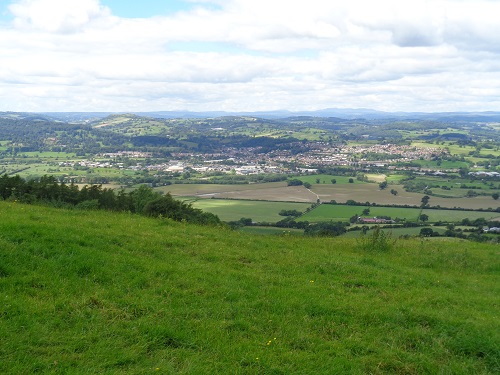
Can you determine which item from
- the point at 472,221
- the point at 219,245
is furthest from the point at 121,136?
the point at 219,245

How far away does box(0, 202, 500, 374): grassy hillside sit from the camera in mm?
6918

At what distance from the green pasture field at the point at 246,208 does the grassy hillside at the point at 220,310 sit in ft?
111

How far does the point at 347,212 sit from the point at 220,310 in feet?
155

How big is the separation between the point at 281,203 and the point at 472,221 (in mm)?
24051

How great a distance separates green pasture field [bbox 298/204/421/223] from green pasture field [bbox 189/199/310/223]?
102 inches

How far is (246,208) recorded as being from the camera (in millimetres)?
56125

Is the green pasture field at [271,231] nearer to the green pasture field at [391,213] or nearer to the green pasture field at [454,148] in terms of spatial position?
the green pasture field at [391,213]

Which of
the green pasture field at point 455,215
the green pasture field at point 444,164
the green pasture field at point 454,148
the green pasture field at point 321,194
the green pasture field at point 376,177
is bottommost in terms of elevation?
the green pasture field at point 455,215

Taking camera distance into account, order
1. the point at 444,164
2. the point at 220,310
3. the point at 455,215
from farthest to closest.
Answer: the point at 444,164 → the point at 455,215 → the point at 220,310

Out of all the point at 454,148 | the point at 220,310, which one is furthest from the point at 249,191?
the point at 454,148

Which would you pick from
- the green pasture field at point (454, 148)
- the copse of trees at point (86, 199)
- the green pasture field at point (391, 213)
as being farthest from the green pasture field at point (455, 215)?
the green pasture field at point (454, 148)

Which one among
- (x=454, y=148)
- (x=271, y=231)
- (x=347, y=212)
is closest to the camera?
(x=271, y=231)

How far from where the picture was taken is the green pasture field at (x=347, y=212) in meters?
50.2

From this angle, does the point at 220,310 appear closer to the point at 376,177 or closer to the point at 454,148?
the point at 376,177
